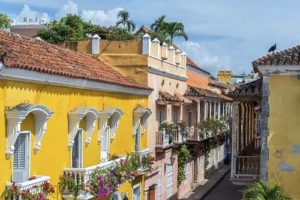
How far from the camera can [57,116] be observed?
16219mm

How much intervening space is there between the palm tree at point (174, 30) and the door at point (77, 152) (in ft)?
106

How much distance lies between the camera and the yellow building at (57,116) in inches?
533

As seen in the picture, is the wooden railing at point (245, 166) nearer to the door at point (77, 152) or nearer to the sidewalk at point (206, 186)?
the door at point (77, 152)

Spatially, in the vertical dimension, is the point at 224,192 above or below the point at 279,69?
below

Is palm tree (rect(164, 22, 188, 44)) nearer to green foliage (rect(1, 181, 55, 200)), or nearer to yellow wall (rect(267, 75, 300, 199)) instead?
yellow wall (rect(267, 75, 300, 199))

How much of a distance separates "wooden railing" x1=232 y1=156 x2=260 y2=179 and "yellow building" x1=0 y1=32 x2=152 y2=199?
4.19 meters

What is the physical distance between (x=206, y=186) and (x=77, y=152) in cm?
2016

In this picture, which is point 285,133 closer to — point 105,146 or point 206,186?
point 105,146

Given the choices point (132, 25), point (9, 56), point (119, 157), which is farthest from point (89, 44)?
point (132, 25)

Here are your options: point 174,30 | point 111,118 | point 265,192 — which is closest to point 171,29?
point 174,30

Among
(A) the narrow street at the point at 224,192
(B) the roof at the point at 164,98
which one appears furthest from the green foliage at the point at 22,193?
(A) the narrow street at the point at 224,192

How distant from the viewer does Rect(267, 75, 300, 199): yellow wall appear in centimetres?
1731

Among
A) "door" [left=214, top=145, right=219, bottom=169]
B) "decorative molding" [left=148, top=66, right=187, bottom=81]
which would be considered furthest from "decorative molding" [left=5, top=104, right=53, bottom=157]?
"door" [left=214, top=145, right=219, bottom=169]

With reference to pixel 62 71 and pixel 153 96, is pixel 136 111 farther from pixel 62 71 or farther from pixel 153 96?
pixel 62 71
